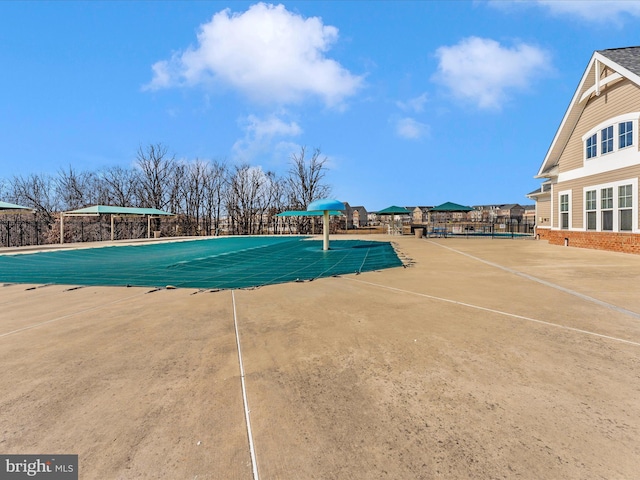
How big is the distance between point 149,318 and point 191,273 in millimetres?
4409

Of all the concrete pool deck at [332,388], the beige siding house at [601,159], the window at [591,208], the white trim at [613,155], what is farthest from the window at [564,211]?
the concrete pool deck at [332,388]

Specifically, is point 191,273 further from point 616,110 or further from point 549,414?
point 616,110

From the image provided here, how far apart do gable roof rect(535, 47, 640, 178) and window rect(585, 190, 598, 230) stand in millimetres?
2925

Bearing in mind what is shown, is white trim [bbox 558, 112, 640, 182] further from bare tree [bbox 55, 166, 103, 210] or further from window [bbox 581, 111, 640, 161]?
bare tree [bbox 55, 166, 103, 210]

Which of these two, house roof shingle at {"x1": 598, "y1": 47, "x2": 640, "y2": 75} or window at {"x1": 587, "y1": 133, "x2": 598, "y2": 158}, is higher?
house roof shingle at {"x1": 598, "y1": 47, "x2": 640, "y2": 75}

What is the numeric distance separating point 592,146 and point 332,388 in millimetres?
17175

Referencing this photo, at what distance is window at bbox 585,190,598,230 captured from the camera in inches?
530

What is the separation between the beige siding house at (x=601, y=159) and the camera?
1137 cm

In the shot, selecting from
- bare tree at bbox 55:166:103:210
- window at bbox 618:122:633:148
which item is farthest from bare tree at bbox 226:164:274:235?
window at bbox 618:122:633:148

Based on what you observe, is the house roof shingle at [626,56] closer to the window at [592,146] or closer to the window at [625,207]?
the window at [592,146]

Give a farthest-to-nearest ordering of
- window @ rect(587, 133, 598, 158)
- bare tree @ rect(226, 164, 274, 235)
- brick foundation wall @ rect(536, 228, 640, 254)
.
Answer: bare tree @ rect(226, 164, 274, 235), window @ rect(587, 133, 598, 158), brick foundation wall @ rect(536, 228, 640, 254)
